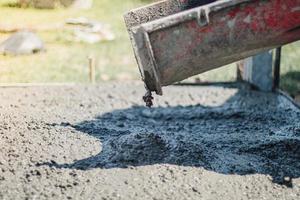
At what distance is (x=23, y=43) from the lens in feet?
41.6

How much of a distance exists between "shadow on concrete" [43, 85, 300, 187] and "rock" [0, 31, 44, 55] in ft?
17.6

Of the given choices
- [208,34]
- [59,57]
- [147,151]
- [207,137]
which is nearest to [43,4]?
[59,57]

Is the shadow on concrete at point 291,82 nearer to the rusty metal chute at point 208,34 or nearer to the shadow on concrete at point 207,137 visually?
the shadow on concrete at point 207,137

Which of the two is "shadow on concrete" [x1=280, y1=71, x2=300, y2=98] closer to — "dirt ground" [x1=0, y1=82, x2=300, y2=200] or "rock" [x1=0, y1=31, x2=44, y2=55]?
"dirt ground" [x1=0, y1=82, x2=300, y2=200]

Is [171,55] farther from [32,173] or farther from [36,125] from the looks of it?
[36,125]

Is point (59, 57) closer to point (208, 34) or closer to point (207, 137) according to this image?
point (207, 137)

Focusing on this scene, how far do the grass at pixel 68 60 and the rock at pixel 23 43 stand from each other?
7.5 inches

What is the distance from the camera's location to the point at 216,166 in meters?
5.23

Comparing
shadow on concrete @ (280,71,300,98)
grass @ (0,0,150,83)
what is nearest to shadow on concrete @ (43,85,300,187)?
shadow on concrete @ (280,71,300,98)

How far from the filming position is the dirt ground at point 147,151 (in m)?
4.71

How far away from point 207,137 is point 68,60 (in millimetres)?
7294

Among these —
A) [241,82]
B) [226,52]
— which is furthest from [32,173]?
[241,82]

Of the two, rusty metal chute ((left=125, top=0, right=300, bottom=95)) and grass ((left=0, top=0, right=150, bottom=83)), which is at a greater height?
rusty metal chute ((left=125, top=0, right=300, bottom=95))

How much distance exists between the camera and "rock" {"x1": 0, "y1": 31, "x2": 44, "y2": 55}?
12.4m
